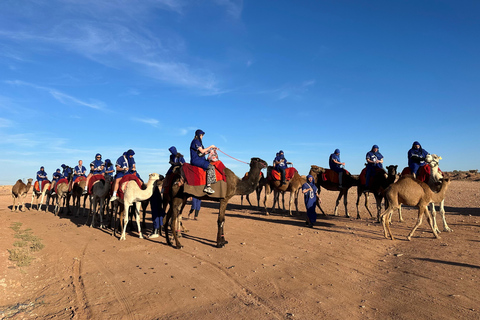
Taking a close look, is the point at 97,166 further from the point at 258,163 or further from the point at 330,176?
the point at 330,176

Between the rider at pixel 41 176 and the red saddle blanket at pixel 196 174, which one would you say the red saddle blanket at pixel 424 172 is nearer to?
the red saddle blanket at pixel 196 174

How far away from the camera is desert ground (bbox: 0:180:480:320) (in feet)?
16.9

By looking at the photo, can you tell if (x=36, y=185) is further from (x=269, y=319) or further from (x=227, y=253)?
(x=269, y=319)

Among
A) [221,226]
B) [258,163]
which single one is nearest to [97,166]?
[221,226]

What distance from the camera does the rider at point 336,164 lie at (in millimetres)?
16672

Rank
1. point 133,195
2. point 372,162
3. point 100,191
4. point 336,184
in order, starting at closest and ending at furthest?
point 133,195 < point 100,191 < point 372,162 < point 336,184

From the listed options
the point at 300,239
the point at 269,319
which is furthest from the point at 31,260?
the point at 300,239

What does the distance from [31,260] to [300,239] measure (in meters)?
8.05

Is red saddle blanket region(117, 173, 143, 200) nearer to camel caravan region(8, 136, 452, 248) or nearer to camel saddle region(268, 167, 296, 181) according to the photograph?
camel caravan region(8, 136, 452, 248)

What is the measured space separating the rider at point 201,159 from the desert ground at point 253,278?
205 centimetres

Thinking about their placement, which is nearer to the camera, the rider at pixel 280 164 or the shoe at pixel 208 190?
the shoe at pixel 208 190

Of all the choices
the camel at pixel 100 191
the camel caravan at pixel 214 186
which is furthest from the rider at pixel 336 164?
the camel at pixel 100 191

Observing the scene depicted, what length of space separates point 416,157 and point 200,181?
826 centimetres

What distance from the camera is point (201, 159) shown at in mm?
9797
